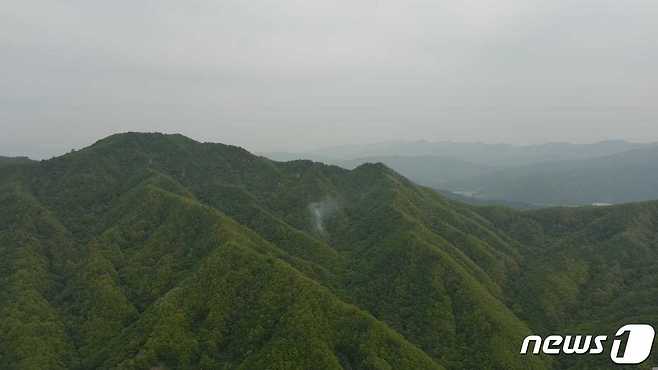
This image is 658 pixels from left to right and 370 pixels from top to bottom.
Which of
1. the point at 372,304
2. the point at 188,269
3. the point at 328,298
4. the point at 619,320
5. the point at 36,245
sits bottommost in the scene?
the point at 619,320

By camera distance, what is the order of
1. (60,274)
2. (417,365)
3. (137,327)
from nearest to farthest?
(417,365) < (137,327) < (60,274)

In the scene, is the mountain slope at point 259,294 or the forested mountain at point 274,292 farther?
the forested mountain at point 274,292

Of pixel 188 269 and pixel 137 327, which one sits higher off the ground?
pixel 188 269

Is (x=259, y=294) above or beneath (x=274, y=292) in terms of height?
beneath

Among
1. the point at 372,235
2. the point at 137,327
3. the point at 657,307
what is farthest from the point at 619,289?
the point at 137,327

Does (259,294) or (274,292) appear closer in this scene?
(274,292)

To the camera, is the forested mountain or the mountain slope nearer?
the mountain slope

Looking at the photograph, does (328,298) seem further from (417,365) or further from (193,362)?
(193,362)

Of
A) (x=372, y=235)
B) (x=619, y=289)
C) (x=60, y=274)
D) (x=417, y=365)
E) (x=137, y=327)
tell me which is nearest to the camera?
(x=417, y=365)
